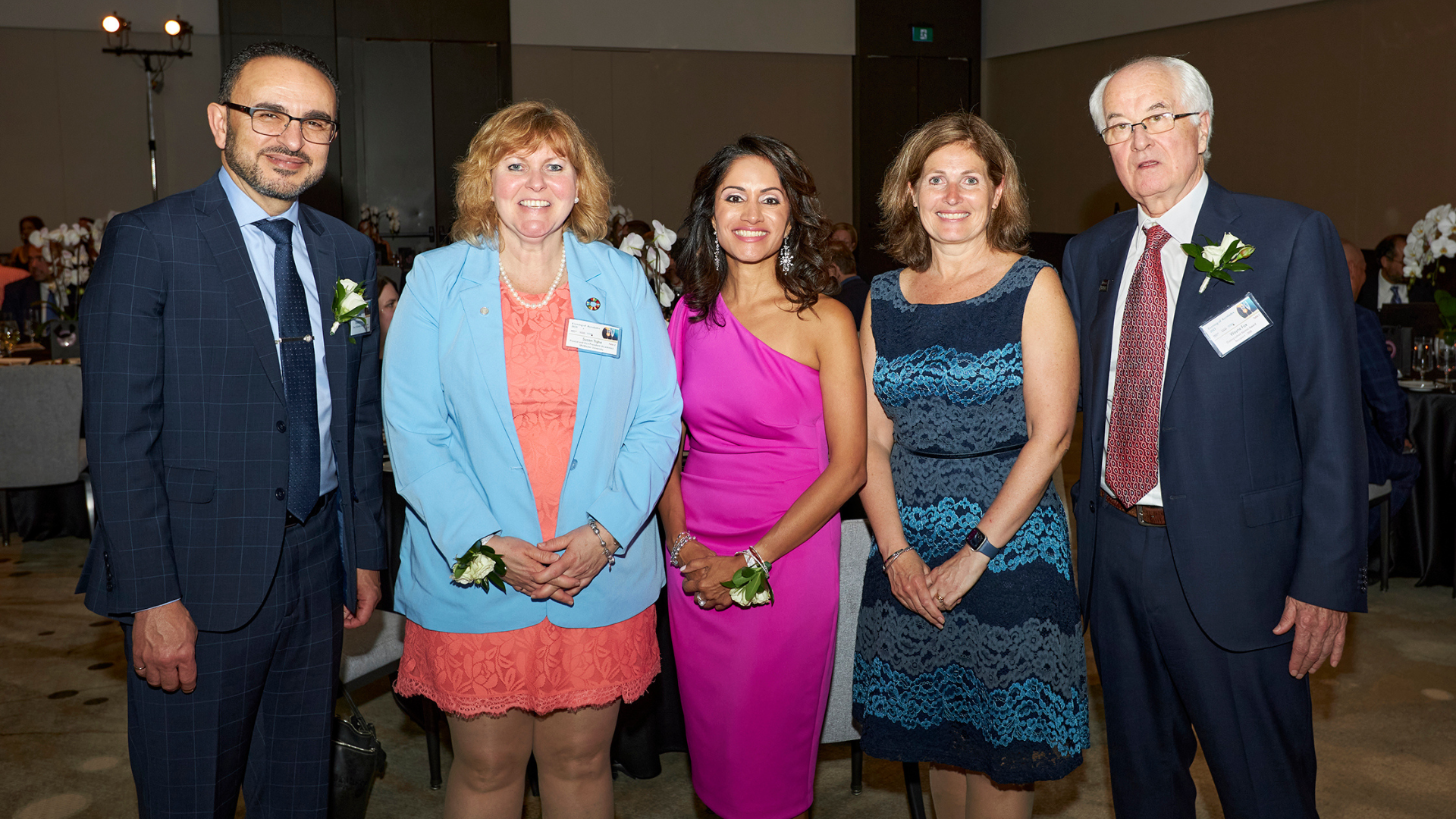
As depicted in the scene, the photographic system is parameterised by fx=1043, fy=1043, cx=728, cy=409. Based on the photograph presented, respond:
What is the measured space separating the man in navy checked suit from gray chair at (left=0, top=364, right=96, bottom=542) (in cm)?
402

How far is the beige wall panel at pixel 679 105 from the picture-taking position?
1339cm

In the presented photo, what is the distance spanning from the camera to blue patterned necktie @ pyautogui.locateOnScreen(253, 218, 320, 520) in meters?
2.02

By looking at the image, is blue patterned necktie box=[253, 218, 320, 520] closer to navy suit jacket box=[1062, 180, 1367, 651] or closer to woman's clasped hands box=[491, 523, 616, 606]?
woman's clasped hands box=[491, 523, 616, 606]

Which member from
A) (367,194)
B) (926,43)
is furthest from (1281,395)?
(926,43)

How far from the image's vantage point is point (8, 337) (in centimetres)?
622

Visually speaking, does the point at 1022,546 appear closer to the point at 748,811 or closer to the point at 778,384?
the point at 778,384

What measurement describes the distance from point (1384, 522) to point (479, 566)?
4.59 meters

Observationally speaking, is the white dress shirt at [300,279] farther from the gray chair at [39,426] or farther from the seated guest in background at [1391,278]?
the seated guest in background at [1391,278]

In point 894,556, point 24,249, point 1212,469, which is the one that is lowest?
point 894,556

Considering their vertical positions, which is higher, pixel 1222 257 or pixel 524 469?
pixel 1222 257

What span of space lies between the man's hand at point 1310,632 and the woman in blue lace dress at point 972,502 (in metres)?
0.41

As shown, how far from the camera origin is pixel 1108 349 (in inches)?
88.0

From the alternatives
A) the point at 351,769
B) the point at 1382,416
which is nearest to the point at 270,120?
the point at 351,769

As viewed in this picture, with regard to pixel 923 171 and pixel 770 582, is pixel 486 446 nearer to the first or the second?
pixel 770 582
